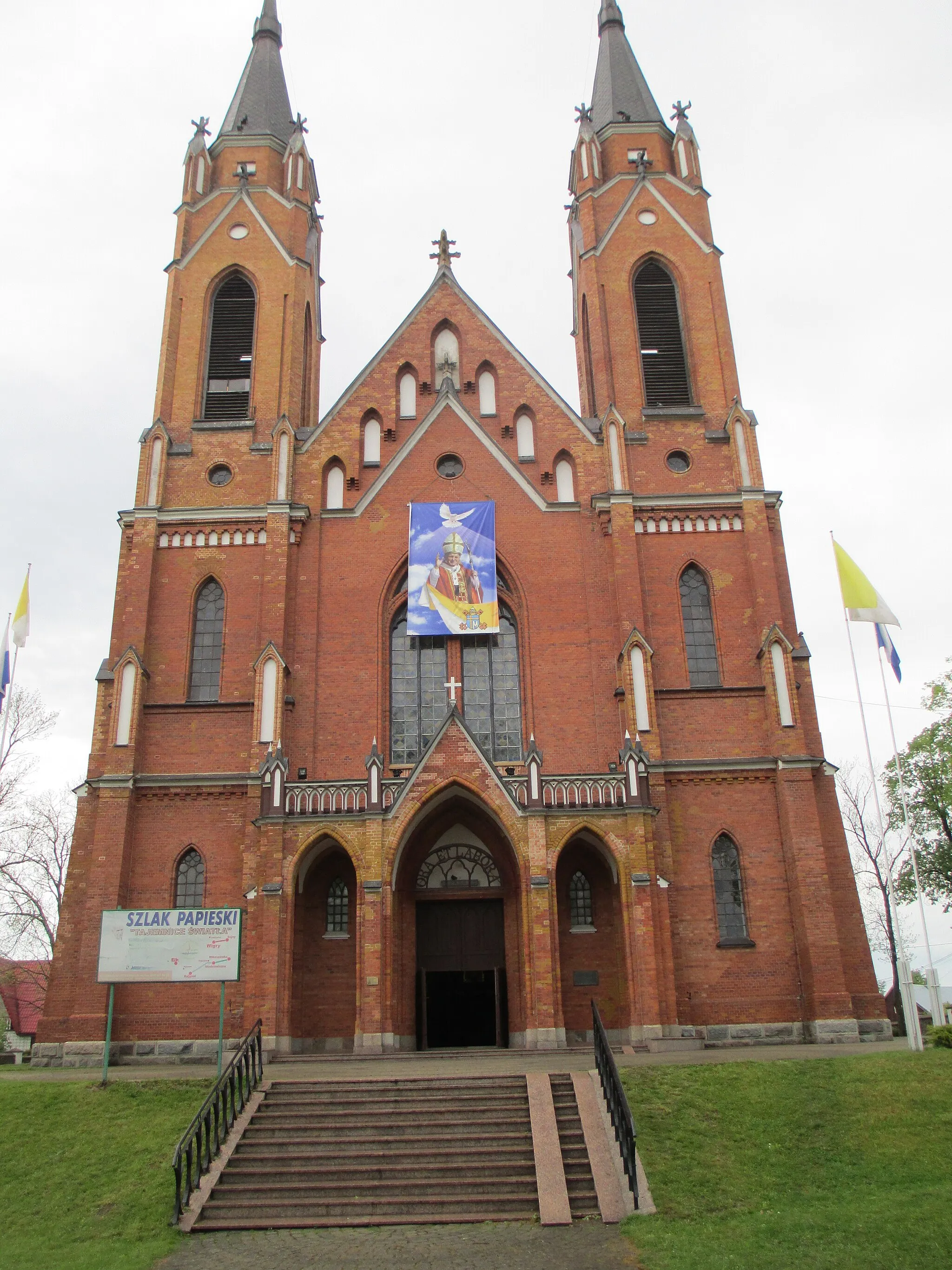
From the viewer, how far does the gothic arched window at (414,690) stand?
2581cm

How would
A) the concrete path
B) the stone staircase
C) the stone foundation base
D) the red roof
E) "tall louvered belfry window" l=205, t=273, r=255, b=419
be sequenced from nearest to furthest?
the stone staircase → the concrete path → the stone foundation base → "tall louvered belfry window" l=205, t=273, r=255, b=419 → the red roof

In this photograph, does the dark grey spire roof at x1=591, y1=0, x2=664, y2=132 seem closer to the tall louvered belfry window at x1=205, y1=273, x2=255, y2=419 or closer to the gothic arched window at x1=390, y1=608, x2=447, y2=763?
the tall louvered belfry window at x1=205, y1=273, x2=255, y2=419

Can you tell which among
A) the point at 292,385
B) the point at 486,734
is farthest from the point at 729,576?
the point at 292,385

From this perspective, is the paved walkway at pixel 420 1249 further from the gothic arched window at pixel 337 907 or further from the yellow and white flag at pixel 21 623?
the yellow and white flag at pixel 21 623

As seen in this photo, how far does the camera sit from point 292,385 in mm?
29641

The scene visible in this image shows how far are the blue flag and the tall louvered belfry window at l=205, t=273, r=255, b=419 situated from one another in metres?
17.0

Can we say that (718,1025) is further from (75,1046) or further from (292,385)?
(292,385)

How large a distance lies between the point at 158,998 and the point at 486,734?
9144mm

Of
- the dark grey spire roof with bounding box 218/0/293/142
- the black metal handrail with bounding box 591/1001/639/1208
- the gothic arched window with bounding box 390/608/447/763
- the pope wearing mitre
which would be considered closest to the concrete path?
the black metal handrail with bounding box 591/1001/639/1208

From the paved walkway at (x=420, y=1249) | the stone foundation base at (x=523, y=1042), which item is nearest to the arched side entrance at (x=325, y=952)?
the stone foundation base at (x=523, y=1042)

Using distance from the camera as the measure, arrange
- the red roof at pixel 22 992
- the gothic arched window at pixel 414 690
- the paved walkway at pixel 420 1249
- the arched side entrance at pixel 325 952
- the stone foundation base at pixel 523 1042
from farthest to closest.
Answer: the red roof at pixel 22 992
the gothic arched window at pixel 414 690
the arched side entrance at pixel 325 952
the stone foundation base at pixel 523 1042
the paved walkway at pixel 420 1249

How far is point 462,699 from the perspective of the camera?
26172mm

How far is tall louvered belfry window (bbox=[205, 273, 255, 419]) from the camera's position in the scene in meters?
29.9

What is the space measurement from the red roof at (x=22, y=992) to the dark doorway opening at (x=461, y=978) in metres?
25.6
